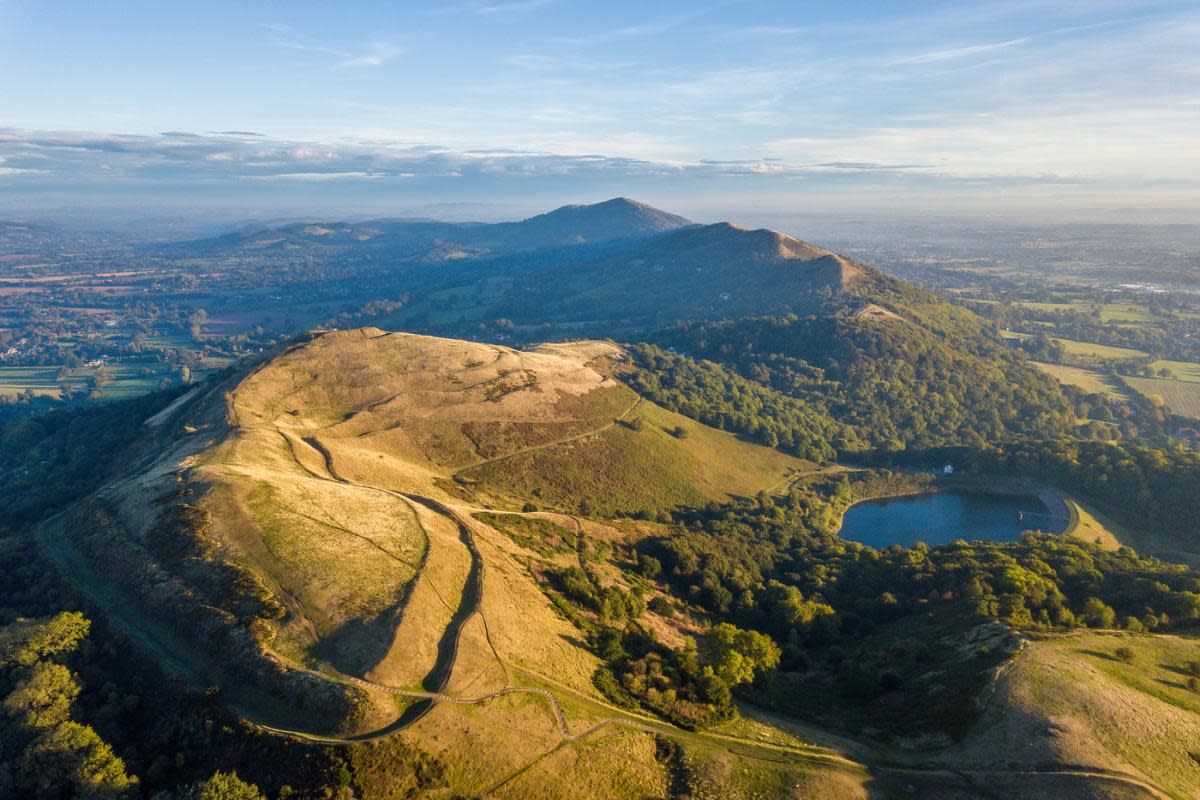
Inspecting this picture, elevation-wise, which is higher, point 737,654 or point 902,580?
point 737,654

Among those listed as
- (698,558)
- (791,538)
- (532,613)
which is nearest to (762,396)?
(791,538)

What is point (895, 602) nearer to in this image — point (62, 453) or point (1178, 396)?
point (62, 453)

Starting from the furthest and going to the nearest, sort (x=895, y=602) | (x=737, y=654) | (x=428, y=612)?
(x=895, y=602) < (x=737, y=654) < (x=428, y=612)

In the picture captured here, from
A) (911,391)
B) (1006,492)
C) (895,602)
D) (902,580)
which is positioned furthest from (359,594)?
(911,391)

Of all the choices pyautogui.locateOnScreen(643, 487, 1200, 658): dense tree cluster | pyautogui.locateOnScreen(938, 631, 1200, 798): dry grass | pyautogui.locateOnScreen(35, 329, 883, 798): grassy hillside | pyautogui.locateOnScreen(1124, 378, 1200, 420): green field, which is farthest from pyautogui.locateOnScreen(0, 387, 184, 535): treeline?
pyautogui.locateOnScreen(1124, 378, 1200, 420): green field

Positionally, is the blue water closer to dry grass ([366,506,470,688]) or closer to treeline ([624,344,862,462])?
treeline ([624,344,862,462])

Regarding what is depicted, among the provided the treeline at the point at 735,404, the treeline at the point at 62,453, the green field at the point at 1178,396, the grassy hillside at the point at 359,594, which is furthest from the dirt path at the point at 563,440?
the green field at the point at 1178,396

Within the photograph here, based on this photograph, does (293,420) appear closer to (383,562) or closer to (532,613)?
(383,562)
